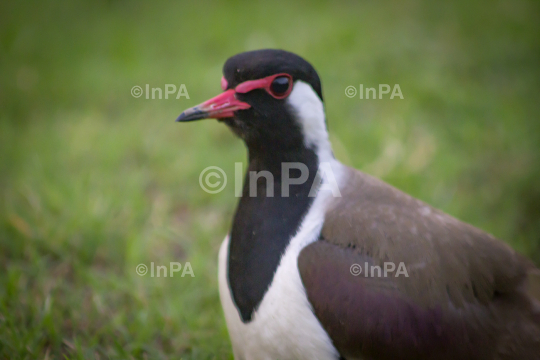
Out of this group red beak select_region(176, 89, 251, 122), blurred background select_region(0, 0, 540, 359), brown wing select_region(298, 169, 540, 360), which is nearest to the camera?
brown wing select_region(298, 169, 540, 360)

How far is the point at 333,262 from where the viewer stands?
7.52ft

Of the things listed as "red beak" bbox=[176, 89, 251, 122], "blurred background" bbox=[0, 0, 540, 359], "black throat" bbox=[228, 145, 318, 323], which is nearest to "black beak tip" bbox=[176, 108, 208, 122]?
"red beak" bbox=[176, 89, 251, 122]

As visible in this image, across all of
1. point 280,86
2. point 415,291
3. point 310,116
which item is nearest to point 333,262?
point 415,291

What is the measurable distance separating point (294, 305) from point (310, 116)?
94 cm

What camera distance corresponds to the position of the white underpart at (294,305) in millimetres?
2293

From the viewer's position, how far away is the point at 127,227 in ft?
13.0

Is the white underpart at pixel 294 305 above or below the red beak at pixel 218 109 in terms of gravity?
below

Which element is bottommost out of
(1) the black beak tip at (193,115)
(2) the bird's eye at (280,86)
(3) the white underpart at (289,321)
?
(3) the white underpart at (289,321)

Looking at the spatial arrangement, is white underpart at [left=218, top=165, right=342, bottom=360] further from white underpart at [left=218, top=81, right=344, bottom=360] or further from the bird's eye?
the bird's eye

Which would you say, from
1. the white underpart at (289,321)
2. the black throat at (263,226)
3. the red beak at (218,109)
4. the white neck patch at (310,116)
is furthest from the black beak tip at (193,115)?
the white underpart at (289,321)

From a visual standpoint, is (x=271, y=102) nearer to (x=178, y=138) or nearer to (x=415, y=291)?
(x=415, y=291)

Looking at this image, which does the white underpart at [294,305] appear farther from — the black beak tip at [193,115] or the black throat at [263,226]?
the black beak tip at [193,115]

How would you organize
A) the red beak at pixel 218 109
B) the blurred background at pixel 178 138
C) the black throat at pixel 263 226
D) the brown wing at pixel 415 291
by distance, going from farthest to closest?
the blurred background at pixel 178 138, the red beak at pixel 218 109, the black throat at pixel 263 226, the brown wing at pixel 415 291

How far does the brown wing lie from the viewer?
2201mm
